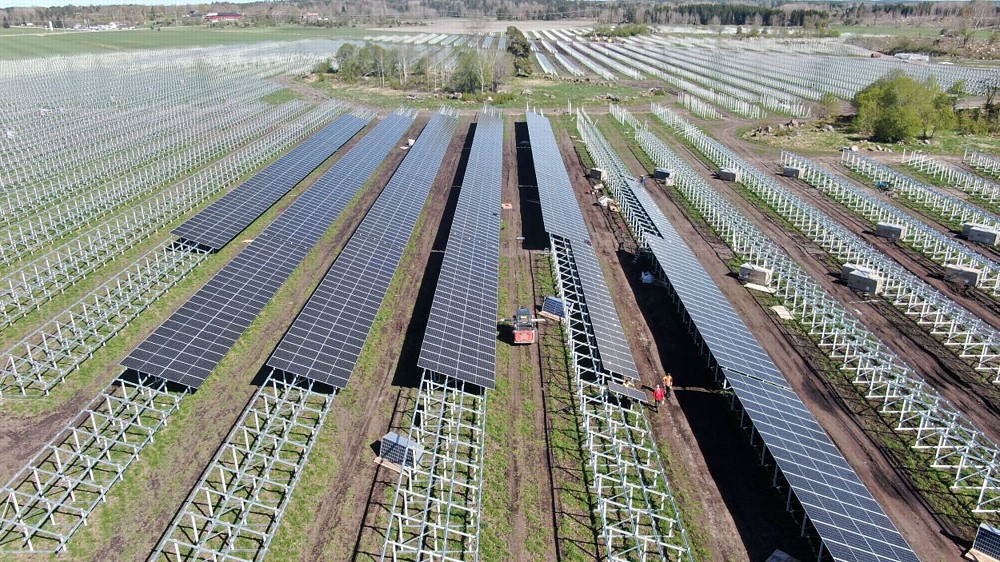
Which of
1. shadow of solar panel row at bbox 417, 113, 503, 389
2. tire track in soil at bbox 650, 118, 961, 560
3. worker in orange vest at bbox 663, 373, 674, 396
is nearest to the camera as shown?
tire track in soil at bbox 650, 118, 961, 560

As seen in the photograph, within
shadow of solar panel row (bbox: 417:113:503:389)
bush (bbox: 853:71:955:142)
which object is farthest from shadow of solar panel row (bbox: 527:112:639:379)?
bush (bbox: 853:71:955:142)

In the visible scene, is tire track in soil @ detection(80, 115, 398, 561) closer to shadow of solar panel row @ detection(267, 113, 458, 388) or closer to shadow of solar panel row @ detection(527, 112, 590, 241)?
shadow of solar panel row @ detection(267, 113, 458, 388)

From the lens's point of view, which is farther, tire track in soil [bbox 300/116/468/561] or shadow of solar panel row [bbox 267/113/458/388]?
shadow of solar panel row [bbox 267/113/458/388]

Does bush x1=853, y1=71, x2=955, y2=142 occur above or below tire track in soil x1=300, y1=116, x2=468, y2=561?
above

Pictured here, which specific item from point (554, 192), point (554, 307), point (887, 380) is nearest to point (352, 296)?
point (554, 307)

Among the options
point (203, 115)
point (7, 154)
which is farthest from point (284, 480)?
A: point (203, 115)

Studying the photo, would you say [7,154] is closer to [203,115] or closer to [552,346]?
[203,115]
